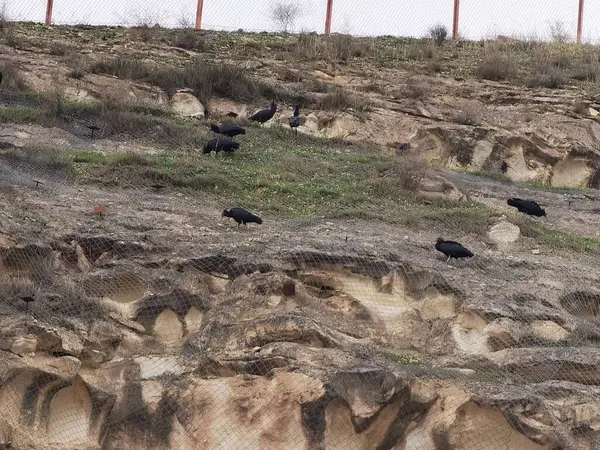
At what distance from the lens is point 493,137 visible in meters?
24.7

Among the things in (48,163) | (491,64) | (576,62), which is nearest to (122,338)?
(48,163)

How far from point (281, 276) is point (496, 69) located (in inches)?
588

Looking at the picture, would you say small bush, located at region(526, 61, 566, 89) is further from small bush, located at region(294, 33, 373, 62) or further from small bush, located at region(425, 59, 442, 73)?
small bush, located at region(294, 33, 373, 62)

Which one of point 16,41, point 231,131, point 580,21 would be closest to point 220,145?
point 231,131

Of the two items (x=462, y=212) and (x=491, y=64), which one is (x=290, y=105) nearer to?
(x=491, y=64)

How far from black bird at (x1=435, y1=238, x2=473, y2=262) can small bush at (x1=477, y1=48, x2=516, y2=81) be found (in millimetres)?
12790

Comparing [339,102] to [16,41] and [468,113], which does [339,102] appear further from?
[16,41]

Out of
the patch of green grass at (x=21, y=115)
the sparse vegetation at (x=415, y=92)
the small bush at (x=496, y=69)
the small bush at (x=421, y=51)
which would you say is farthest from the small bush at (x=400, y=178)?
the small bush at (x=421, y=51)

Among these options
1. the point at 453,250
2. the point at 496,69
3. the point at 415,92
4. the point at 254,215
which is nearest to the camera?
the point at 453,250

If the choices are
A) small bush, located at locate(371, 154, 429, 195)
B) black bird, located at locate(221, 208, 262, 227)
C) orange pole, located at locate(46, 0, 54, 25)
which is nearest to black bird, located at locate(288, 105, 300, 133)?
small bush, located at locate(371, 154, 429, 195)

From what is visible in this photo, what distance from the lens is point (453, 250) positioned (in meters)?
15.9

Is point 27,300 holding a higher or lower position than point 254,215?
lower

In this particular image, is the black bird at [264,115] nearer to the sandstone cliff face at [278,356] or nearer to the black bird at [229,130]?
the black bird at [229,130]

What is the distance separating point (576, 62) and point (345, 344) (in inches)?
695
